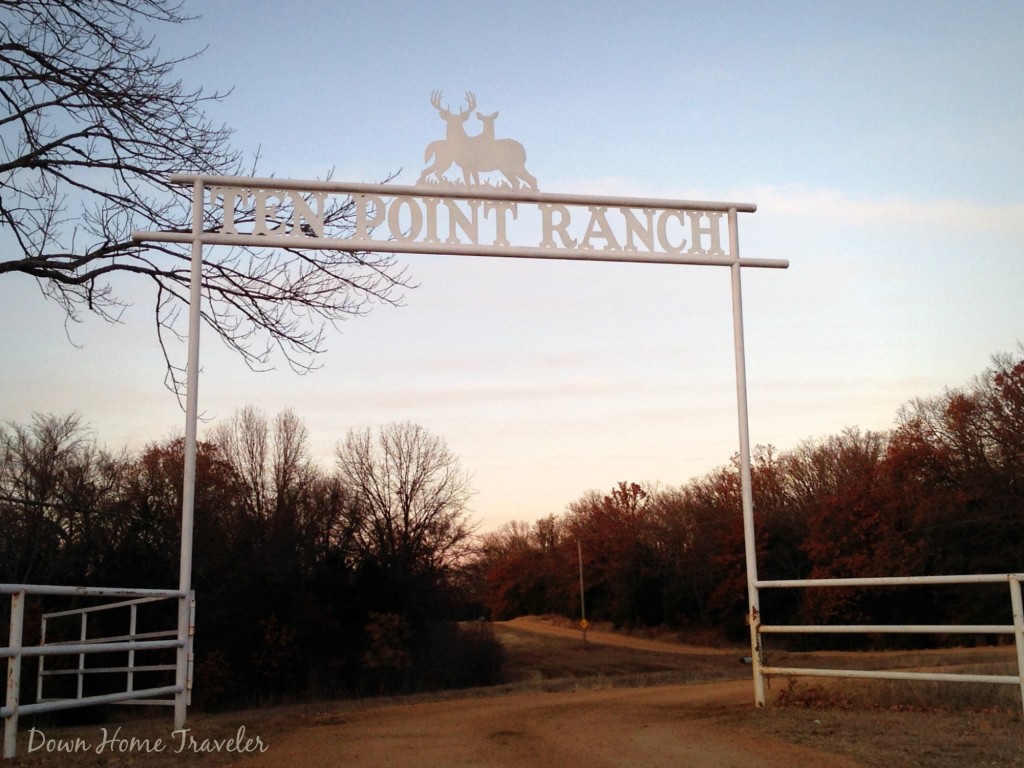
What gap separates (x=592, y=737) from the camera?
6668 millimetres

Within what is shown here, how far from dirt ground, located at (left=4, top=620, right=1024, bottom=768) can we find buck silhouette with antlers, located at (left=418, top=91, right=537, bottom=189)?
4702 mm

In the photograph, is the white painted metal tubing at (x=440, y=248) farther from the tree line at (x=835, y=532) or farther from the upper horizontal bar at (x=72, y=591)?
the tree line at (x=835, y=532)

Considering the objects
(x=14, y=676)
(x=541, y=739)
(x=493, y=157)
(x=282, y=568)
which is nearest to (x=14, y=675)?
(x=14, y=676)

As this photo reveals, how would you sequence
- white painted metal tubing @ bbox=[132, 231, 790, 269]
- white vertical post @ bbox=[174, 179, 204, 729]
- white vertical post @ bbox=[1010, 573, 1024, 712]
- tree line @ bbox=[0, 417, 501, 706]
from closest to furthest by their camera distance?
white vertical post @ bbox=[1010, 573, 1024, 712]
white vertical post @ bbox=[174, 179, 204, 729]
white painted metal tubing @ bbox=[132, 231, 790, 269]
tree line @ bbox=[0, 417, 501, 706]

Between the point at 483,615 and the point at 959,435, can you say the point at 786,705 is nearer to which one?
the point at 483,615

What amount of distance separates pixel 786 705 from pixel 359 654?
24.5m

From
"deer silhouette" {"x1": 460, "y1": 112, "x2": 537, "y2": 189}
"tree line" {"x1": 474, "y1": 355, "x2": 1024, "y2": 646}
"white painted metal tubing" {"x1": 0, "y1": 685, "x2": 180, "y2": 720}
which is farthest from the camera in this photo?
"tree line" {"x1": 474, "y1": 355, "x2": 1024, "y2": 646}

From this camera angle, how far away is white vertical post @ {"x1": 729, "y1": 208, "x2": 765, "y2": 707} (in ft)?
27.5

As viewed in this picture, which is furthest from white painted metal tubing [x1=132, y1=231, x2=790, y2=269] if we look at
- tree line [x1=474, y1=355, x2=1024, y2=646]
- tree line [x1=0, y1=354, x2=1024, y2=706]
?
tree line [x1=474, y1=355, x2=1024, y2=646]

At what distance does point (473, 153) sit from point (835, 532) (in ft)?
127

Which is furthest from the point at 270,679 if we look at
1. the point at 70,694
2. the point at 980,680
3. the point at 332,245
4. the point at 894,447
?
the point at 894,447

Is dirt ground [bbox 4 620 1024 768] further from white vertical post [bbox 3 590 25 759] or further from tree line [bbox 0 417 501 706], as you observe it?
tree line [bbox 0 417 501 706]

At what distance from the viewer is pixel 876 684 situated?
8.59 metres

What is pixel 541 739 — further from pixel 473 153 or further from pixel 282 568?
pixel 282 568
